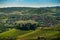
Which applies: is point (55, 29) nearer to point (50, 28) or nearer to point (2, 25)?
point (50, 28)

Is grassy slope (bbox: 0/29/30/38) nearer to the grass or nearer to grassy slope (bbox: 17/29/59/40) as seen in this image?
the grass

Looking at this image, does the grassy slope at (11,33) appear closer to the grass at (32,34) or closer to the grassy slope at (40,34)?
the grass at (32,34)

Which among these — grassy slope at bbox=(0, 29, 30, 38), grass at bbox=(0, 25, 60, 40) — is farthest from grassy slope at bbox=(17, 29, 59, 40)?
grassy slope at bbox=(0, 29, 30, 38)

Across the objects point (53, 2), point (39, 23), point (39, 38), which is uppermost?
point (53, 2)

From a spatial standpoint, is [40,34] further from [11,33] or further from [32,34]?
[11,33]

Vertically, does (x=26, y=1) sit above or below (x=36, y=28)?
above

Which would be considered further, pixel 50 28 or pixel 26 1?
pixel 26 1

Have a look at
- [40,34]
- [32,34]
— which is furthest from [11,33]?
[40,34]

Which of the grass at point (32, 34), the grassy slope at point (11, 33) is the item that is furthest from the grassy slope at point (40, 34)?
the grassy slope at point (11, 33)

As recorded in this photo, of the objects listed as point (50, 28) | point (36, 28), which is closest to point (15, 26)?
point (36, 28)

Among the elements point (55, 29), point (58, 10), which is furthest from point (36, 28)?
point (58, 10)
